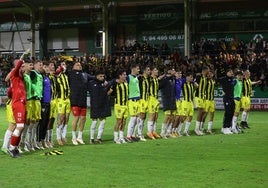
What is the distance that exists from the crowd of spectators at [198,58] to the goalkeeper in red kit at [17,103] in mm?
20485

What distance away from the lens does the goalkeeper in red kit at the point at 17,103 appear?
41.3ft

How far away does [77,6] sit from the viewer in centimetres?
4678

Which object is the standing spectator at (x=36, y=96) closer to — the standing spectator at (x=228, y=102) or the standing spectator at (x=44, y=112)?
→ the standing spectator at (x=44, y=112)

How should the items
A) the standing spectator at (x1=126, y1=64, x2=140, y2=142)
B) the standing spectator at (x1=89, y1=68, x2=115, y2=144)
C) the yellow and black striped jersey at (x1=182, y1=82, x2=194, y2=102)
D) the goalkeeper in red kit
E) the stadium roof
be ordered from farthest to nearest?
1. the stadium roof
2. the yellow and black striped jersey at (x1=182, y1=82, x2=194, y2=102)
3. the standing spectator at (x1=126, y1=64, x2=140, y2=142)
4. the standing spectator at (x1=89, y1=68, x2=115, y2=144)
5. the goalkeeper in red kit

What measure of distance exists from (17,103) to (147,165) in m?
3.54

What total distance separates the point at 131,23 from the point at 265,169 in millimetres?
34990

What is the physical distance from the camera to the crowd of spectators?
34.4m

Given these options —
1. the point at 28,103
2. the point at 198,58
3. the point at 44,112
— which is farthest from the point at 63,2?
the point at 28,103

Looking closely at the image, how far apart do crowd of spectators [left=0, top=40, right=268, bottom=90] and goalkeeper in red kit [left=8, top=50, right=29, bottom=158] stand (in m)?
20.5

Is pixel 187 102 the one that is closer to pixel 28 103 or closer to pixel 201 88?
pixel 201 88

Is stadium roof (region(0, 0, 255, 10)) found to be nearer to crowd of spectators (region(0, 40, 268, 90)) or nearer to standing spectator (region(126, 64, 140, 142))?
crowd of spectators (region(0, 40, 268, 90))

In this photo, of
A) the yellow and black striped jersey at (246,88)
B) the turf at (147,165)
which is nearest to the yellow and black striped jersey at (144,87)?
the turf at (147,165)

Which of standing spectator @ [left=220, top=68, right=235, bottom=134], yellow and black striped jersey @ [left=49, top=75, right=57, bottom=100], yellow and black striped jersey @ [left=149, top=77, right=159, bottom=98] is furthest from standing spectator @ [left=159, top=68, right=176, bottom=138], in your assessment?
yellow and black striped jersey @ [left=49, top=75, right=57, bottom=100]

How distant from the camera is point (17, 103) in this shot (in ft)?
41.5
